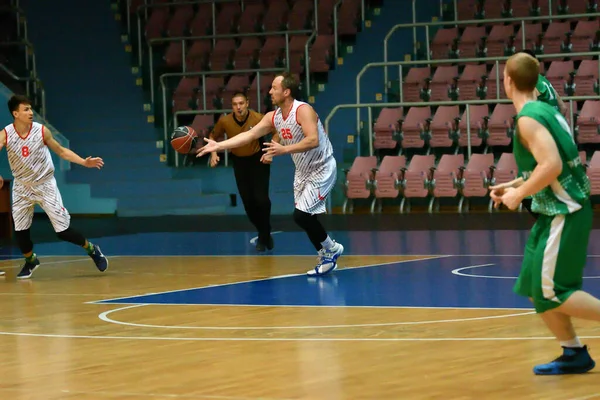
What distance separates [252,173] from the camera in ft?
44.4

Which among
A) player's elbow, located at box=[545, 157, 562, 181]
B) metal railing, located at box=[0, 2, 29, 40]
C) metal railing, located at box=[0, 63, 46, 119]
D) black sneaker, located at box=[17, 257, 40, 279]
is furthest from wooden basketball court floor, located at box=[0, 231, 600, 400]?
metal railing, located at box=[0, 2, 29, 40]

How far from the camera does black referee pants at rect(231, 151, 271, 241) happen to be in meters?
13.4

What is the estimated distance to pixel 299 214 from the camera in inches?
417

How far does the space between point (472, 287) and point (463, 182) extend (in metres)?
7.35

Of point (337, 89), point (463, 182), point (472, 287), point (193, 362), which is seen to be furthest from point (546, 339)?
point (337, 89)

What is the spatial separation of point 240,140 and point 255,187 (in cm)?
339

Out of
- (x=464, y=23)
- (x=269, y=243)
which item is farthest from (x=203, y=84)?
(x=269, y=243)

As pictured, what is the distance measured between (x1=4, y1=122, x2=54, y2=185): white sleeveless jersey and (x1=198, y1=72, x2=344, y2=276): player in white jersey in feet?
6.26

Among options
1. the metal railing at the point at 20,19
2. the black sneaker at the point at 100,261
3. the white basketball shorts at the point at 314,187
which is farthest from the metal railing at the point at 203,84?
the white basketball shorts at the point at 314,187

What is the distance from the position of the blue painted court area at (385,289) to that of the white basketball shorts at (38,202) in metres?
1.82

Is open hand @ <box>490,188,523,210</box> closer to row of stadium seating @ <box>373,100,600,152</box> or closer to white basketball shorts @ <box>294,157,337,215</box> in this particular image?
white basketball shorts @ <box>294,157,337,215</box>

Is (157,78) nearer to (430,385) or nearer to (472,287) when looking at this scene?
(472,287)

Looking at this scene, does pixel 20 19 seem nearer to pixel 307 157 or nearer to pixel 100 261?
pixel 100 261

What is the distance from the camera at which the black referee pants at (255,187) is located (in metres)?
13.4
